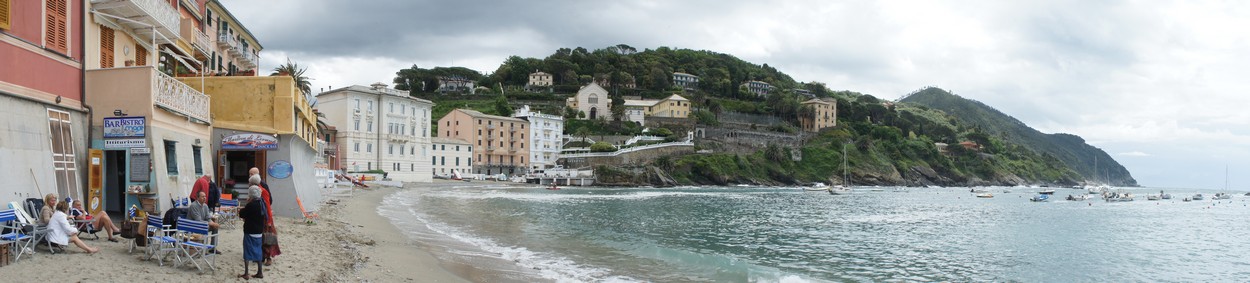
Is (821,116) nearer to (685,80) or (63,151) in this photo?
(685,80)

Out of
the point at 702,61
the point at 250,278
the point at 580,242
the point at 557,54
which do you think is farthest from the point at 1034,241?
the point at 702,61

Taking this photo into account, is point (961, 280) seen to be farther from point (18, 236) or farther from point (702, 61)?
point (702, 61)

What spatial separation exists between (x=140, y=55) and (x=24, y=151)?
6986 millimetres

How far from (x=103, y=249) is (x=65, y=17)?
4.91 meters

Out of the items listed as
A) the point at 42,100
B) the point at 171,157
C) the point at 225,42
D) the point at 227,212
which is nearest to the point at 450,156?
the point at 225,42

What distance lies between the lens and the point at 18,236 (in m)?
8.40

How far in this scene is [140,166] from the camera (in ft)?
40.8

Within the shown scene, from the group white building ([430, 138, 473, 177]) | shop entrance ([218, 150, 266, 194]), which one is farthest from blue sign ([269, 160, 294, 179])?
white building ([430, 138, 473, 177])

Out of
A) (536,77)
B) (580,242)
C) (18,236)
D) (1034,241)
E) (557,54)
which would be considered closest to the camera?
(18,236)

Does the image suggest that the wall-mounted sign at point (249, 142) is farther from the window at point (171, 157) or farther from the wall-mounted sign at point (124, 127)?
the wall-mounted sign at point (124, 127)

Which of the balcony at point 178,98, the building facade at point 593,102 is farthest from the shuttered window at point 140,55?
the building facade at point 593,102

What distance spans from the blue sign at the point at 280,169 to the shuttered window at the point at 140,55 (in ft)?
12.4

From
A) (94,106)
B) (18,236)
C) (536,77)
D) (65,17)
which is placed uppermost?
(536,77)

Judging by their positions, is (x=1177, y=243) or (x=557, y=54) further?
(x=557, y=54)
